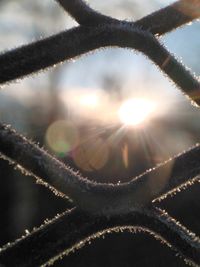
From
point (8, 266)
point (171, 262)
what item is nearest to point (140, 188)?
point (8, 266)

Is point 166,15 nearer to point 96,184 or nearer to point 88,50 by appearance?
point 88,50

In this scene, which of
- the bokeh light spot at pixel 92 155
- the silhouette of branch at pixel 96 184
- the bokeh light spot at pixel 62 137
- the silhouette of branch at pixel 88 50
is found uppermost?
the silhouette of branch at pixel 88 50

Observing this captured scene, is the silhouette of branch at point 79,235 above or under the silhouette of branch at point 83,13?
under

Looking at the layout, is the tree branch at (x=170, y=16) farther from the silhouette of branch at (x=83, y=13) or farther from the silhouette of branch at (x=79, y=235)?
the silhouette of branch at (x=79, y=235)

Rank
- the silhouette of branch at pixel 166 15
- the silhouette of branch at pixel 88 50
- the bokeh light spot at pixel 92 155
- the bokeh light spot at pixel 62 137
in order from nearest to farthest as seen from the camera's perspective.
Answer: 1. the silhouette of branch at pixel 88 50
2. the silhouette of branch at pixel 166 15
3. the bokeh light spot at pixel 92 155
4. the bokeh light spot at pixel 62 137

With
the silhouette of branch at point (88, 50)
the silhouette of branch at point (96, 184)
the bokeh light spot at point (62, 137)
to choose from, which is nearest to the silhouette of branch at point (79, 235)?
the silhouette of branch at point (96, 184)

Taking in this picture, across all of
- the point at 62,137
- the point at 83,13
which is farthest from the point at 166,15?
the point at 62,137
